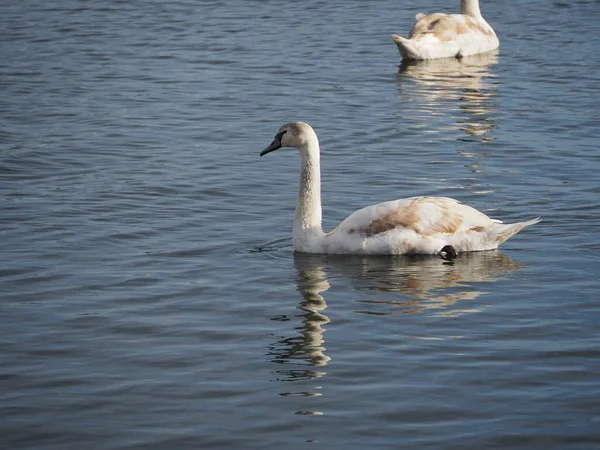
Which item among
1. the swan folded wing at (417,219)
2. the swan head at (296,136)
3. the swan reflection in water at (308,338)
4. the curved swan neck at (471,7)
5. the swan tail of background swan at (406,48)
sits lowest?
the swan reflection in water at (308,338)

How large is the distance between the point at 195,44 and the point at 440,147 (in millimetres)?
9420

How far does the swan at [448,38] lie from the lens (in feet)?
78.9

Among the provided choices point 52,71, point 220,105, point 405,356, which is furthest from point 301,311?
point 52,71


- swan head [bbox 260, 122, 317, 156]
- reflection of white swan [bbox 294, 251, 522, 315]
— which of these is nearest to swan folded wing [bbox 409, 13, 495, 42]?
swan head [bbox 260, 122, 317, 156]

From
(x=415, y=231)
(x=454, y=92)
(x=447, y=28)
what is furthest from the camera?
(x=447, y=28)

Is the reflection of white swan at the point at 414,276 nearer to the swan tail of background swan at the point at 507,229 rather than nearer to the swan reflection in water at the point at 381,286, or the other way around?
the swan reflection in water at the point at 381,286

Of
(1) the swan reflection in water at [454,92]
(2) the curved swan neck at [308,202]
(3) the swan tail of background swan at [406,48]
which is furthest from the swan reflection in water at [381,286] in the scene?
(3) the swan tail of background swan at [406,48]

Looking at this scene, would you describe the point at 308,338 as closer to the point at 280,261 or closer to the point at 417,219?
the point at 280,261

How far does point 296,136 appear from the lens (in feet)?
42.2

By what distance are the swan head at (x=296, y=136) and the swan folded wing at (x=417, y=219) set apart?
936 mm

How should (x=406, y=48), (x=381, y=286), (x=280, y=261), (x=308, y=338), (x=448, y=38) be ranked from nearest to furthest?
1. (x=308, y=338)
2. (x=381, y=286)
3. (x=280, y=261)
4. (x=406, y=48)
5. (x=448, y=38)

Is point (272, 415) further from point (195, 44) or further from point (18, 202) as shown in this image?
point (195, 44)

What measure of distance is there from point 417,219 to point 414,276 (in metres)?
0.74

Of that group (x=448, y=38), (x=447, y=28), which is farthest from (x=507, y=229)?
(x=447, y=28)
